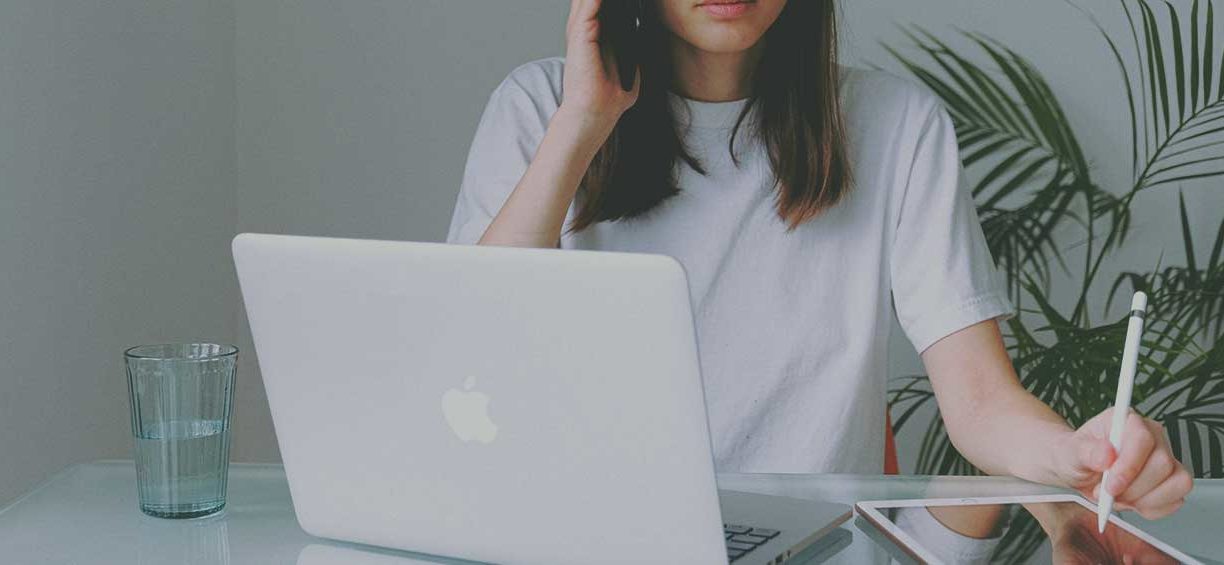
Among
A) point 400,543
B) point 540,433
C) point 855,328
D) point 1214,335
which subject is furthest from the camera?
point 1214,335

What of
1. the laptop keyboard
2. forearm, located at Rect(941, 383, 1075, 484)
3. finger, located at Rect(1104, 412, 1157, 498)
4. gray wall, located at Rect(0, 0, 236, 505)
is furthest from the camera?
gray wall, located at Rect(0, 0, 236, 505)

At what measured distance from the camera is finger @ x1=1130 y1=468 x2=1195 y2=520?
1.14m

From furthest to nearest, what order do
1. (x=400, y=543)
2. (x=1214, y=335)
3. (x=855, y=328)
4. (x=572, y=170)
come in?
(x=1214, y=335), (x=855, y=328), (x=572, y=170), (x=400, y=543)

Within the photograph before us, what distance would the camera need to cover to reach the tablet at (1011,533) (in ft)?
3.31

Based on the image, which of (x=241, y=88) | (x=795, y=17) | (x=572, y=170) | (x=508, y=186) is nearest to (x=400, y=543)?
(x=572, y=170)

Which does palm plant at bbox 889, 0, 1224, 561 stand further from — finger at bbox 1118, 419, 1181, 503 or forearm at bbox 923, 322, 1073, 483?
finger at bbox 1118, 419, 1181, 503

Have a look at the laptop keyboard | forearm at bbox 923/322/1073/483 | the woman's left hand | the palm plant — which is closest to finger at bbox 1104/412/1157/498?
the woman's left hand

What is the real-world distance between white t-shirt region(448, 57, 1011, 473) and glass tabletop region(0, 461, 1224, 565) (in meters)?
0.39

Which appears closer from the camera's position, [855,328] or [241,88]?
[855,328]

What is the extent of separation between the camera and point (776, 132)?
1.70 m

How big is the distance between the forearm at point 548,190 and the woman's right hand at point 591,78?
0.01m

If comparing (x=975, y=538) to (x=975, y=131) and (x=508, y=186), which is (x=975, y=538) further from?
(x=975, y=131)

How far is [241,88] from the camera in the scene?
9.50 feet

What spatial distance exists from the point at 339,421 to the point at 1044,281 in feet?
6.55
